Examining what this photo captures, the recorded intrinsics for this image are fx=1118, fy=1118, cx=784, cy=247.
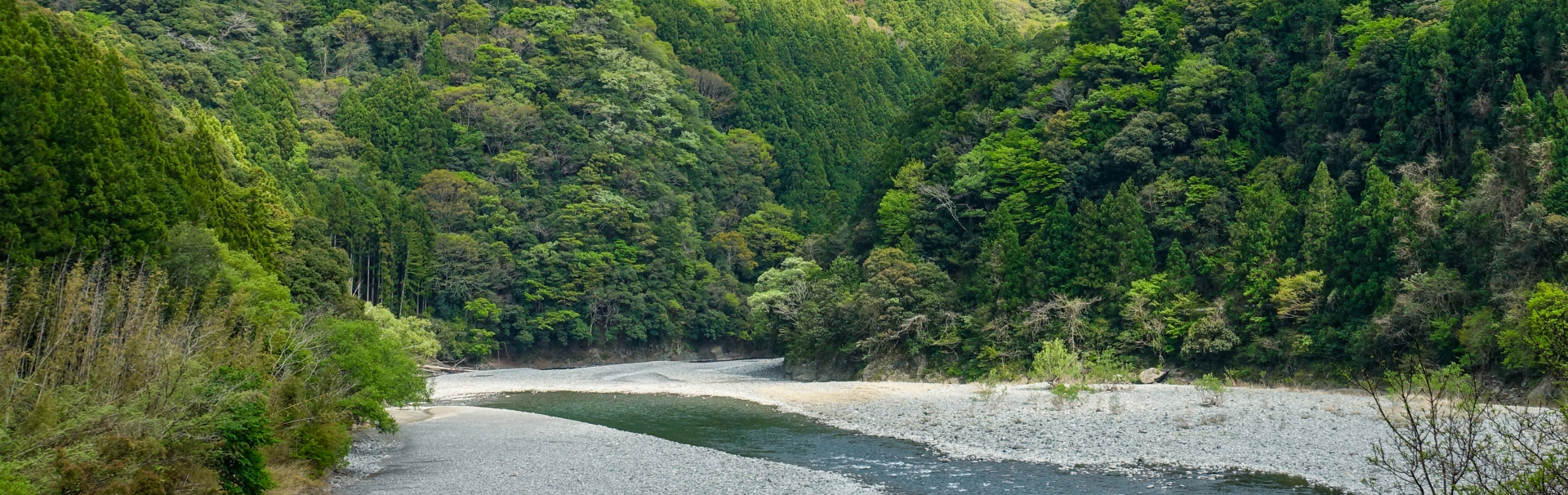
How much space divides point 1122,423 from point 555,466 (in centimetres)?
1405

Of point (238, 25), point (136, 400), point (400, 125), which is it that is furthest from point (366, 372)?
point (238, 25)

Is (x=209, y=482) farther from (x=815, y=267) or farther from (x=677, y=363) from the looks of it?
(x=677, y=363)

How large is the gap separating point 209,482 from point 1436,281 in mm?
31961

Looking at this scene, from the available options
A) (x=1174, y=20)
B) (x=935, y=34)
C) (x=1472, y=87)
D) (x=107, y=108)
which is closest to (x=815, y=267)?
(x=1174, y=20)

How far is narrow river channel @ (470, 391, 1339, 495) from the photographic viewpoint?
64.5 ft

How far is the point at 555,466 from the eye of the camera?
22844 mm

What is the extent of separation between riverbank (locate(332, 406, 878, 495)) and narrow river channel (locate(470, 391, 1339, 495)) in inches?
52.1

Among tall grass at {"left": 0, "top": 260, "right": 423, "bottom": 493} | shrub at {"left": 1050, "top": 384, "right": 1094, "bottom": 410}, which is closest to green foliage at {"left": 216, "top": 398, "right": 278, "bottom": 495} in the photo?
tall grass at {"left": 0, "top": 260, "right": 423, "bottom": 493}

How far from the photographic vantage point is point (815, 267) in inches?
2514

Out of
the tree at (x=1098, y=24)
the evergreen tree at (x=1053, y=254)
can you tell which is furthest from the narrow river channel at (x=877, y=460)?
the tree at (x=1098, y=24)

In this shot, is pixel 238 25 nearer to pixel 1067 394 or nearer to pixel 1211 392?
pixel 1067 394

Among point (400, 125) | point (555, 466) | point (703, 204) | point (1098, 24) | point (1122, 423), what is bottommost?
point (555, 466)

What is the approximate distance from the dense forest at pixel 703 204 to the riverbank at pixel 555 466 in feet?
4.55

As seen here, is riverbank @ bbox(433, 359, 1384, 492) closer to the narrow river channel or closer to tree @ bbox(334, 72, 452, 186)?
the narrow river channel
